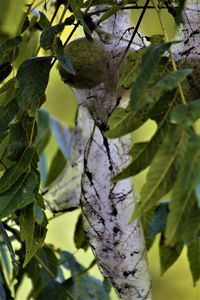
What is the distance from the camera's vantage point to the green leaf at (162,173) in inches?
14.5

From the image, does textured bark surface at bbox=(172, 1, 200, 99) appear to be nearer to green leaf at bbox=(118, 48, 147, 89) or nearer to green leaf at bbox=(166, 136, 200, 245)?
green leaf at bbox=(118, 48, 147, 89)

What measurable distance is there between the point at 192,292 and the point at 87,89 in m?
0.40

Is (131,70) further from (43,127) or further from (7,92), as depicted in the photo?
(43,127)

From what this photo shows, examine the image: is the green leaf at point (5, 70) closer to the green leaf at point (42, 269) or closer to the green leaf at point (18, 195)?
the green leaf at point (18, 195)

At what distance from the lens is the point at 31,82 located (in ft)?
1.67

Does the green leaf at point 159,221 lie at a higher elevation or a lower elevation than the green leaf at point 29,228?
higher

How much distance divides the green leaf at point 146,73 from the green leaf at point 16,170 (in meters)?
0.14

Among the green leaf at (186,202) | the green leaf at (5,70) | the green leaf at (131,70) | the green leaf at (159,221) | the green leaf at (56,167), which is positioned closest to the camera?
the green leaf at (186,202)

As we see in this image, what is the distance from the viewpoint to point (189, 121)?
0.37 metres

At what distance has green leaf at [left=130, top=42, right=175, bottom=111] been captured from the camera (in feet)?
1.25

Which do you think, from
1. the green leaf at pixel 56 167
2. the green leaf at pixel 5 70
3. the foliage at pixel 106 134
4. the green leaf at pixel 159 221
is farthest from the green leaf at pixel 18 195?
the green leaf at pixel 56 167

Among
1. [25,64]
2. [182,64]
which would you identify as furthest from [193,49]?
[25,64]

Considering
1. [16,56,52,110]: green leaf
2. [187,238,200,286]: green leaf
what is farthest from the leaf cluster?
[187,238,200,286]: green leaf

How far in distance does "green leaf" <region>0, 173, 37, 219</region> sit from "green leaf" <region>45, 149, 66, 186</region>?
0.38 meters
